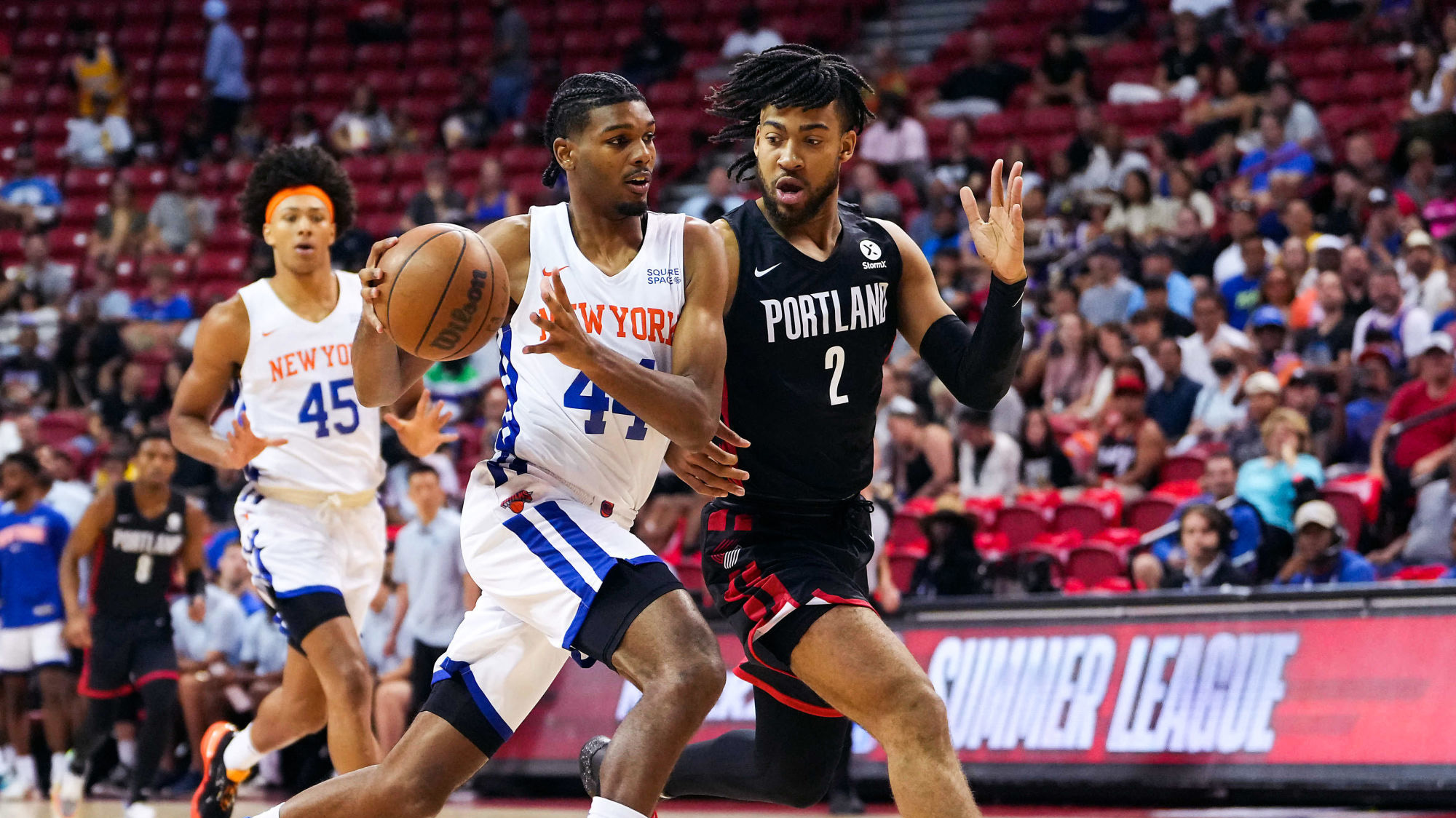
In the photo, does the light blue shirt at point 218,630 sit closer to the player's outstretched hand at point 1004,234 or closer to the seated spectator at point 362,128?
the player's outstretched hand at point 1004,234

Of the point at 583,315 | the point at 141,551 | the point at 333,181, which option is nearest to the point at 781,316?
the point at 583,315

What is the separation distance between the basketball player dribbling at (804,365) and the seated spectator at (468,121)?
1481 centimetres

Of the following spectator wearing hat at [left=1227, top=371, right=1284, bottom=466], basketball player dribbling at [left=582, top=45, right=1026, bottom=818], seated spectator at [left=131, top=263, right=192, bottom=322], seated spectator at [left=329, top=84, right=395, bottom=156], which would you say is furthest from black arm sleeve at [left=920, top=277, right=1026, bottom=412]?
seated spectator at [left=329, top=84, right=395, bottom=156]

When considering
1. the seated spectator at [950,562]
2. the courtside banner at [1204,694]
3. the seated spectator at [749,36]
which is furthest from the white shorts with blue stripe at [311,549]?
the seated spectator at [749,36]

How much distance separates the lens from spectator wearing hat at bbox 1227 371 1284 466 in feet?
33.8

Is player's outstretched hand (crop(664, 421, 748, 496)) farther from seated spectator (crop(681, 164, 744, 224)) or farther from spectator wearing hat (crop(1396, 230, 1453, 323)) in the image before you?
seated spectator (crop(681, 164, 744, 224))

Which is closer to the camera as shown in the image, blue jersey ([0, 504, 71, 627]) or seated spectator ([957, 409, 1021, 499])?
seated spectator ([957, 409, 1021, 499])

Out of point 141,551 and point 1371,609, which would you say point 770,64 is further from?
point 141,551

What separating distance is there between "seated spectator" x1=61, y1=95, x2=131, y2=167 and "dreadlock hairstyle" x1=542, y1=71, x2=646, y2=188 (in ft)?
59.6

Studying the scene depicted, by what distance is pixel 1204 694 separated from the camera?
833 cm

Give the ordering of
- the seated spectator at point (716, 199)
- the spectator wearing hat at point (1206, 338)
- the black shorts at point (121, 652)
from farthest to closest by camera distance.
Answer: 1. the seated spectator at point (716, 199)
2. the spectator wearing hat at point (1206, 338)
3. the black shorts at point (121, 652)

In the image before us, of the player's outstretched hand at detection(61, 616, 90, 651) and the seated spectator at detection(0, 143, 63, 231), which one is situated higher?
the seated spectator at detection(0, 143, 63, 231)

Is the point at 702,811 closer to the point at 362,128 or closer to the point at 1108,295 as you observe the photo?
the point at 1108,295

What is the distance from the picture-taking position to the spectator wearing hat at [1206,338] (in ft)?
38.5
